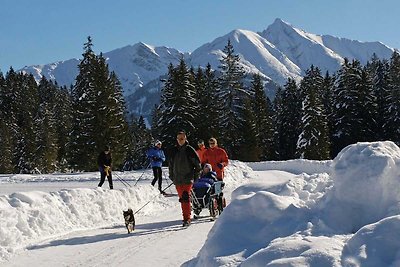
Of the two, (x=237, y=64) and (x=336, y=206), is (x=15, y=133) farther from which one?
(x=336, y=206)

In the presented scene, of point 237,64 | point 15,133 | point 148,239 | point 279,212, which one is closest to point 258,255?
point 279,212

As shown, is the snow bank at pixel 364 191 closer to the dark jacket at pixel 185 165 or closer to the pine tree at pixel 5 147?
the dark jacket at pixel 185 165

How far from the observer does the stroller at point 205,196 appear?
11.8 m

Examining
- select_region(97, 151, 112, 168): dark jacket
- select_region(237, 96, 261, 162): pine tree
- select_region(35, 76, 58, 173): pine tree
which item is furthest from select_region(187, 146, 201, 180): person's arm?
select_region(35, 76, 58, 173): pine tree

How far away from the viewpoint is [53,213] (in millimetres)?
10805

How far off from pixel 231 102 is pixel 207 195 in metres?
35.6

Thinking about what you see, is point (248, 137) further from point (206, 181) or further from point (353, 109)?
point (206, 181)

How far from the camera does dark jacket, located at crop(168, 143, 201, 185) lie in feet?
35.9

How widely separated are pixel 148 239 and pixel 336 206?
4383 mm

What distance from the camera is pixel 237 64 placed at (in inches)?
1955

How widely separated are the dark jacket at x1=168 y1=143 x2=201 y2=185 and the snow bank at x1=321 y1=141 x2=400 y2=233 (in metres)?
4.75

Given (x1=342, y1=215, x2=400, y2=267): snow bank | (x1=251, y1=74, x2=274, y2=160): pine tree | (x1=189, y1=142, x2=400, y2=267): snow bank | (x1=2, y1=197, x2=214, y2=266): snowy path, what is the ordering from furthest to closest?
(x1=251, y1=74, x2=274, y2=160): pine tree, (x1=2, y1=197, x2=214, y2=266): snowy path, (x1=189, y1=142, x2=400, y2=267): snow bank, (x1=342, y1=215, x2=400, y2=267): snow bank

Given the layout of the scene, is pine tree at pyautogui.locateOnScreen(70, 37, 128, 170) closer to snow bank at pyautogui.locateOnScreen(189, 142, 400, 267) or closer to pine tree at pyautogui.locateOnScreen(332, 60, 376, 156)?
pine tree at pyautogui.locateOnScreen(332, 60, 376, 156)

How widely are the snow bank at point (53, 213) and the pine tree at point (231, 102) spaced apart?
31920 millimetres
